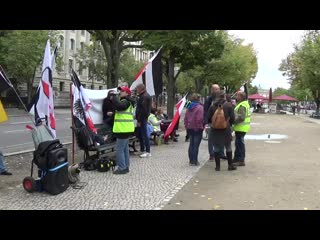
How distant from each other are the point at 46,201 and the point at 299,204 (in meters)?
3.73

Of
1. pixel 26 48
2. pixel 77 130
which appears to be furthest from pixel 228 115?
pixel 26 48

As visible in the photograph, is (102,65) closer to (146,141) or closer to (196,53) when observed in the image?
(196,53)

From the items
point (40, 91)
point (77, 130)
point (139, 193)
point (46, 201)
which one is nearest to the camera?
point (46, 201)

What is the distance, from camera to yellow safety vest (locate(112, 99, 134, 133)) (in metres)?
9.49

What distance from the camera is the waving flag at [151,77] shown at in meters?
12.7

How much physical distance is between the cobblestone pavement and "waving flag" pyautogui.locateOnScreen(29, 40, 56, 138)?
1.24 metres

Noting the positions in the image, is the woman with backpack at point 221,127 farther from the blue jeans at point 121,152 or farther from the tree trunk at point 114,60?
the tree trunk at point 114,60

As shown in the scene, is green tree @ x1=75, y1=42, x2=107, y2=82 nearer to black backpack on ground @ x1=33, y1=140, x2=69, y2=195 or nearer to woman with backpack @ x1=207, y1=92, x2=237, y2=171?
woman with backpack @ x1=207, y1=92, x2=237, y2=171

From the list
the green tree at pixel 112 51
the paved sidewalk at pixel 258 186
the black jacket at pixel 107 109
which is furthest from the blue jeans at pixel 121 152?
the green tree at pixel 112 51

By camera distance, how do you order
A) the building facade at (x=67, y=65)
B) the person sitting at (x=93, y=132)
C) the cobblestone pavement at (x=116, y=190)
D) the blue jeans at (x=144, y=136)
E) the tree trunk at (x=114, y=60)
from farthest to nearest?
the building facade at (x=67, y=65) → the tree trunk at (x=114, y=60) → the blue jeans at (x=144, y=136) → the person sitting at (x=93, y=132) → the cobblestone pavement at (x=116, y=190)

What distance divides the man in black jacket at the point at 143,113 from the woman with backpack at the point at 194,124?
1.28 meters

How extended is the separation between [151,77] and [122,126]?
365cm


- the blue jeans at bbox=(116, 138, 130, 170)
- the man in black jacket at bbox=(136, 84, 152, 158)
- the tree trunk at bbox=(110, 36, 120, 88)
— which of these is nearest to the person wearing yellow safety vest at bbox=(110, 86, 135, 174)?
the blue jeans at bbox=(116, 138, 130, 170)

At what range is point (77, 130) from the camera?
9.86 m
